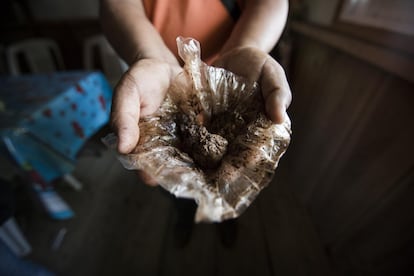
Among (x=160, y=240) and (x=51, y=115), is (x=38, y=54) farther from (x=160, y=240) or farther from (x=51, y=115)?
(x=160, y=240)

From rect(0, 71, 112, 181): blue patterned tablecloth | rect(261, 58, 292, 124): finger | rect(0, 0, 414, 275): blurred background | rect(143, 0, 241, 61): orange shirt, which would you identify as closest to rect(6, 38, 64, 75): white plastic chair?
rect(0, 71, 112, 181): blue patterned tablecloth

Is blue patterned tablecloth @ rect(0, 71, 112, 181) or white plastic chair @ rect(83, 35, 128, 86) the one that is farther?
white plastic chair @ rect(83, 35, 128, 86)

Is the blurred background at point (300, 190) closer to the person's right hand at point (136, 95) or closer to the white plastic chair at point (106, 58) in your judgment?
the person's right hand at point (136, 95)

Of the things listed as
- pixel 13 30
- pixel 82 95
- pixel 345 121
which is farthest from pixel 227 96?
pixel 13 30

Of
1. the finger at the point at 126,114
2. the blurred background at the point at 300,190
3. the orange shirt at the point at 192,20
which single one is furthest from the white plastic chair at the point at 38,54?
the finger at the point at 126,114

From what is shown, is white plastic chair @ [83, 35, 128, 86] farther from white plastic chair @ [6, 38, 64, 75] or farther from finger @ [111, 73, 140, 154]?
finger @ [111, 73, 140, 154]

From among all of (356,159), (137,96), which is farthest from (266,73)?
(356,159)

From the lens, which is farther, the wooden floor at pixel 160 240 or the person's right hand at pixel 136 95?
the wooden floor at pixel 160 240
